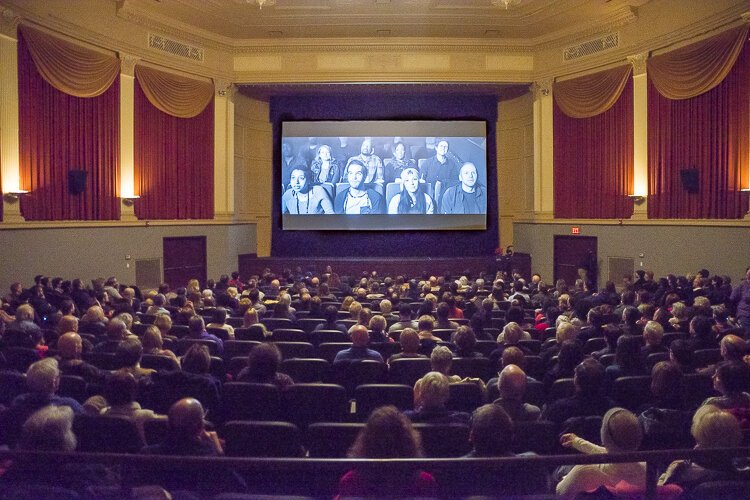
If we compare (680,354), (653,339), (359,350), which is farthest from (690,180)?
(359,350)

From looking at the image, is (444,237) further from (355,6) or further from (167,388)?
(167,388)

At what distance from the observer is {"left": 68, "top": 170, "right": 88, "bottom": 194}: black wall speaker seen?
1351 centimetres

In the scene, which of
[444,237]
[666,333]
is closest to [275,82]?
[444,237]

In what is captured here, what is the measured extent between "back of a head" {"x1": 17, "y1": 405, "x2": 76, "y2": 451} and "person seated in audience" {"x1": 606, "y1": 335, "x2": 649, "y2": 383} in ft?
12.6

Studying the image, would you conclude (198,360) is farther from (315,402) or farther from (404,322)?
(404,322)

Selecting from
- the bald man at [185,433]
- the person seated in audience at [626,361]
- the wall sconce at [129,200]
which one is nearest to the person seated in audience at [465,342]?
the person seated in audience at [626,361]

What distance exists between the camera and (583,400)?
412cm

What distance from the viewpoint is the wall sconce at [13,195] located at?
39.2ft

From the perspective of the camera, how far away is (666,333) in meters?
6.90

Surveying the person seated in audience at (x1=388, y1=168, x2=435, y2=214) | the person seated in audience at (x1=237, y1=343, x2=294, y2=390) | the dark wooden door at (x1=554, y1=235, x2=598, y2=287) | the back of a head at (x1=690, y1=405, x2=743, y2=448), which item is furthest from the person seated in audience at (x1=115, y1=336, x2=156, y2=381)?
the person seated in audience at (x1=388, y1=168, x2=435, y2=214)

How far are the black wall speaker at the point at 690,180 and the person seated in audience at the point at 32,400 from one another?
1323 cm

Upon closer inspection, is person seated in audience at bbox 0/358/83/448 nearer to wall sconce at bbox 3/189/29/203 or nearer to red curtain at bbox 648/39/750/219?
wall sconce at bbox 3/189/29/203

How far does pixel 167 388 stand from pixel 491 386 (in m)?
2.37

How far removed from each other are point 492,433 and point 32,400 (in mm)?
2686
